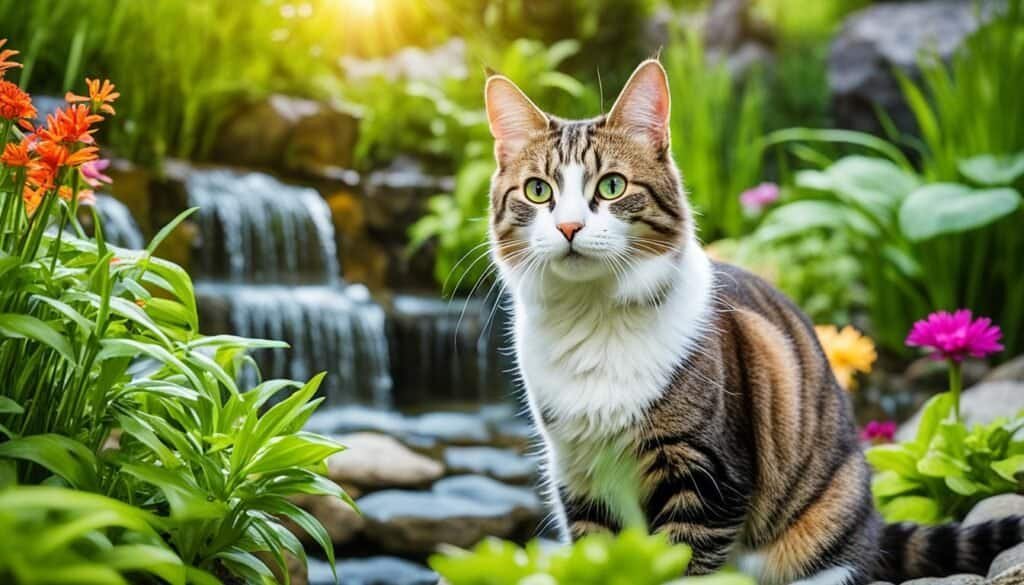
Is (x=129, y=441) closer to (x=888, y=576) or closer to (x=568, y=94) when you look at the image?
(x=888, y=576)

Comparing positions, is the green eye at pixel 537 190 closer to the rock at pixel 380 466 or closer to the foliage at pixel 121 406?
the foliage at pixel 121 406

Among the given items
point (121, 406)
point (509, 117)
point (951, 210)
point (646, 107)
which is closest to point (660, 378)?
point (646, 107)

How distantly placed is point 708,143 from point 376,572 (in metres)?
3.77

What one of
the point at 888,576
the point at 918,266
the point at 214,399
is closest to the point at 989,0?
the point at 918,266

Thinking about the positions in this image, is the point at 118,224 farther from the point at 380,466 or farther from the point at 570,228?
the point at 570,228

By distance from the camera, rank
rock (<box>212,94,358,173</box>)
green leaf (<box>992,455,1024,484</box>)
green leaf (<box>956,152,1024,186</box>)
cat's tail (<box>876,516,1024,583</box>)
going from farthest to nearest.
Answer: rock (<box>212,94,358,173</box>) < green leaf (<box>956,152,1024,186</box>) < green leaf (<box>992,455,1024,484</box>) < cat's tail (<box>876,516,1024,583</box>)

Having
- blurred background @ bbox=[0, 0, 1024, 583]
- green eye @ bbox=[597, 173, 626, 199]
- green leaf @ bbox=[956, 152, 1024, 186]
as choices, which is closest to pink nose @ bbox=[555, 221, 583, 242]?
green eye @ bbox=[597, 173, 626, 199]

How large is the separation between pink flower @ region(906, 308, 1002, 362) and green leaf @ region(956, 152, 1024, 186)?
7.20 feet

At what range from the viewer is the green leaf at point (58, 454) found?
1641mm

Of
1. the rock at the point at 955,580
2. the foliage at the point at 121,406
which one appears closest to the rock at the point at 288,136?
the foliage at the point at 121,406

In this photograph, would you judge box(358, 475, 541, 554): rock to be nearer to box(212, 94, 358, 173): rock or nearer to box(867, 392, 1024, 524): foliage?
box(867, 392, 1024, 524): foliage

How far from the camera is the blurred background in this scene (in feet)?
16.4

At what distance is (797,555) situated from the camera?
2.21 m

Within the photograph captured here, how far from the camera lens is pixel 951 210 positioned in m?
4.57
